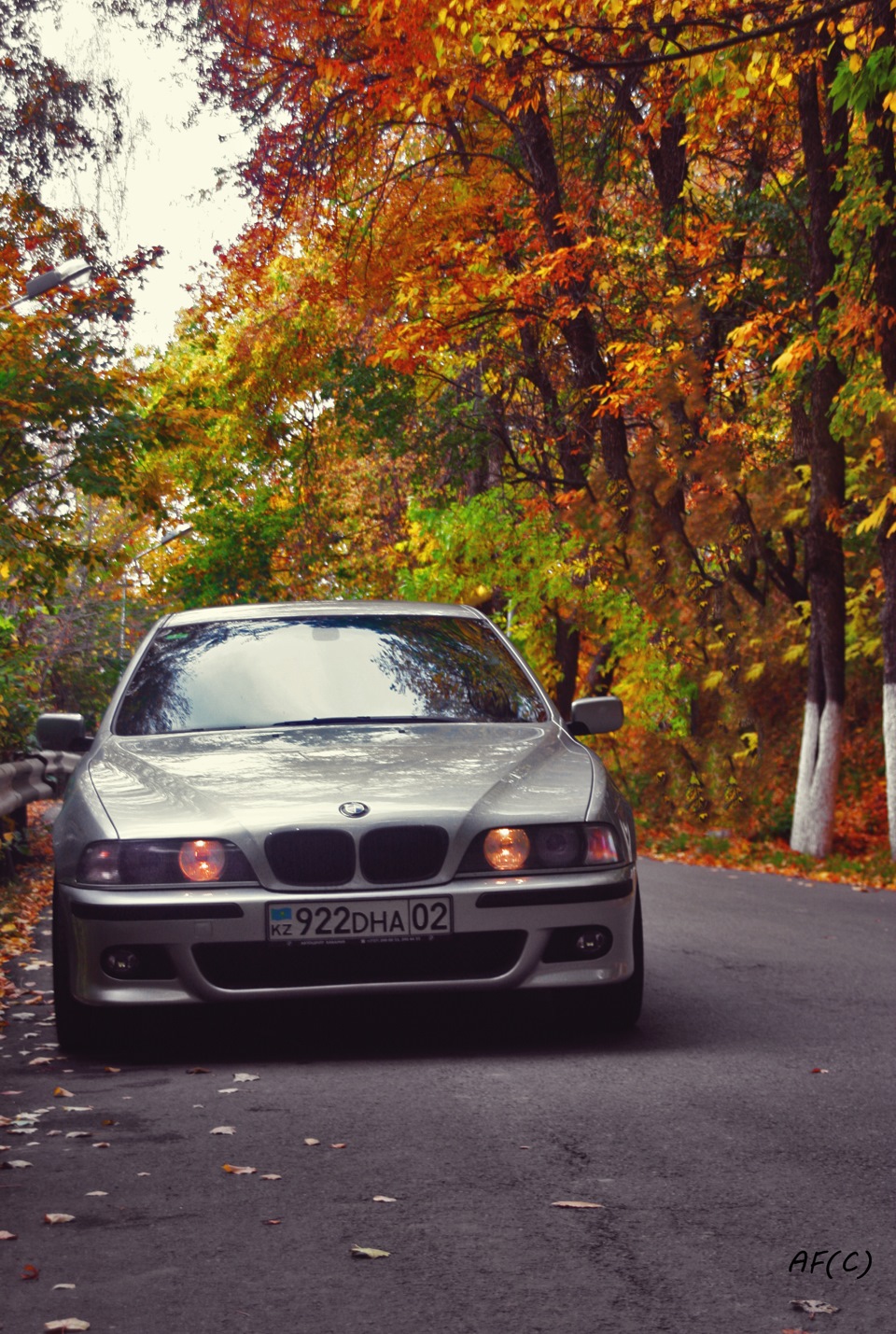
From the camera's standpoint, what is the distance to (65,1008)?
6.65m

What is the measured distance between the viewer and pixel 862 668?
23781mm

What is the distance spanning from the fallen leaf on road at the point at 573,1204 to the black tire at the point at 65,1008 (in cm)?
261

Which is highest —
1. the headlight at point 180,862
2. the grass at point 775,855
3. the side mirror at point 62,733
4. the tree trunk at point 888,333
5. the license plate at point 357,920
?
the tree trunk at point 888,333

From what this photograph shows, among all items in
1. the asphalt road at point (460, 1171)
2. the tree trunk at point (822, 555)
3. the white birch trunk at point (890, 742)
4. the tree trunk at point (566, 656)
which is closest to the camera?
the asphalt road at point (460, 1171)

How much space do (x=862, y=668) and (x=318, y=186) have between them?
9721mm

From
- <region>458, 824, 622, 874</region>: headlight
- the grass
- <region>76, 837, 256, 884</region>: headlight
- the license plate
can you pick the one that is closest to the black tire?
<region>76, 837, 256, 884</region>: headlight

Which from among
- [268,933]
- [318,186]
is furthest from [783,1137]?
[318,186]

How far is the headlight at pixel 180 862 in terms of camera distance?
625 centimetres

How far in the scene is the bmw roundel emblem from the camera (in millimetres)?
6305

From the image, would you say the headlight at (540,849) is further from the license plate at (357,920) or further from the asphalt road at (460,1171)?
the asphalt road at (460,1171)

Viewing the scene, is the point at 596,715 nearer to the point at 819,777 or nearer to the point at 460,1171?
the point at 460,1171

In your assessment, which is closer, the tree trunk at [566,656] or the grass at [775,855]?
the grass at [775,855]

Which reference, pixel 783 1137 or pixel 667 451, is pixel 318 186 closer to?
pixel 667 451

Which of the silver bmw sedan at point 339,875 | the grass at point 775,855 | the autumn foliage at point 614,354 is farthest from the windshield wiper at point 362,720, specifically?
the grass at point 775,855
